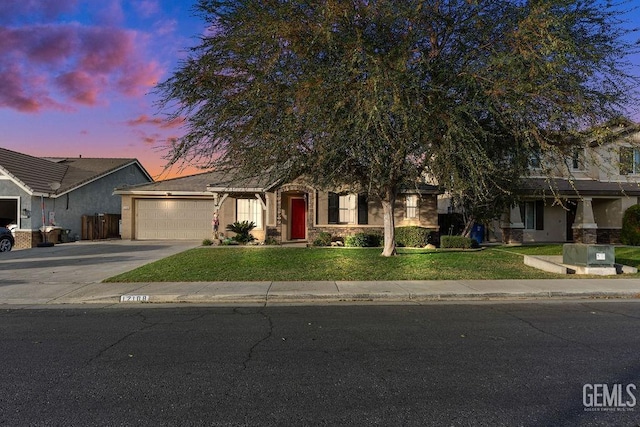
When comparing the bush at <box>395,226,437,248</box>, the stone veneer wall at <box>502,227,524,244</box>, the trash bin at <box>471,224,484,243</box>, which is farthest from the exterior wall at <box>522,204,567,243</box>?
the bush at <box>395,226,437,248</box>

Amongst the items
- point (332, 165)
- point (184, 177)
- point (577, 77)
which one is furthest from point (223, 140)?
point (184, 177)

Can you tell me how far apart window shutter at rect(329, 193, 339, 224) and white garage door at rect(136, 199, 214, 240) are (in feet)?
26.7

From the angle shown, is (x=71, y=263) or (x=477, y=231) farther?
(x=477, y=231)

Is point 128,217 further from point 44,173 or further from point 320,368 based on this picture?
point 320,368

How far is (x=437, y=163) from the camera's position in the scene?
38.9 ft

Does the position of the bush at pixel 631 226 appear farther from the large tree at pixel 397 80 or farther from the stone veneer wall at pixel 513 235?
the large tree at pixel 397 80

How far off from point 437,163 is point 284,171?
4.86 metres

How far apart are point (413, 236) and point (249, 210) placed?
9038mm

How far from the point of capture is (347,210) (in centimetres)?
2128

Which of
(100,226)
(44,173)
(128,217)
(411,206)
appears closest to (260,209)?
(411,206)

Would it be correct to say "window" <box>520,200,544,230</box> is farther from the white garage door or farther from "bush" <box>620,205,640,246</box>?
the white garage door

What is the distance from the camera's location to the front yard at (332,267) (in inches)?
457

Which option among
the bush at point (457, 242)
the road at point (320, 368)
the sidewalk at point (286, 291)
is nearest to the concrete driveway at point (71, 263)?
the sidewalk at point (286, 291)

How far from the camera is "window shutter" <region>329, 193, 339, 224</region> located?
69.4 feet
